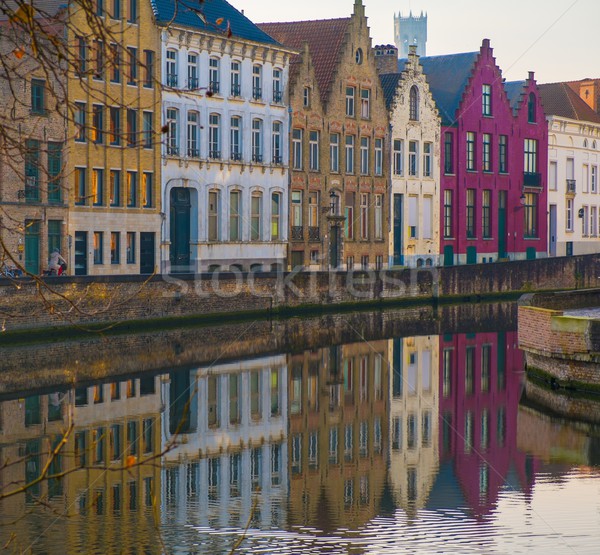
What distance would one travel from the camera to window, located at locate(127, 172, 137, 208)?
157 ft

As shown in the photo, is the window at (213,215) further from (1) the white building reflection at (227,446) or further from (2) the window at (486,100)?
(2) the window at (486,100)

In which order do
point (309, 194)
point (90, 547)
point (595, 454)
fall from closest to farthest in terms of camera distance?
1. point (90, 547)
2. point (595, 454)
3. point (309, 194)

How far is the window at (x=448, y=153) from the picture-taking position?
67.4m

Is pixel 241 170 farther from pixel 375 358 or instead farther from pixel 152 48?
pixel 375 358

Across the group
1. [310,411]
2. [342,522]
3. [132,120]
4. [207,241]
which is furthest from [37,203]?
[342,522]

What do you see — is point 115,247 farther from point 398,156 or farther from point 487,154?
point 487,154

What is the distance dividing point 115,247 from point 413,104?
75.6 feet

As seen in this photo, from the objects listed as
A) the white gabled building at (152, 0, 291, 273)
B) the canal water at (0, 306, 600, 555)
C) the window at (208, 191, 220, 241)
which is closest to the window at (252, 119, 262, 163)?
the white gabled building at (152, 0, 291, 273)

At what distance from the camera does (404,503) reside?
15.8 meters

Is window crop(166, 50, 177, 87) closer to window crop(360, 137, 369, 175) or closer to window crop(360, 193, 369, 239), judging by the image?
window crop(360, 137, 369, 175)

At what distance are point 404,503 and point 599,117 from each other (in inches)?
2701

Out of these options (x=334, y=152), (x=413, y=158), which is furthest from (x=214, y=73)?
(x=413, y=158)

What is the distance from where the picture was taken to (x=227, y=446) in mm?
20406

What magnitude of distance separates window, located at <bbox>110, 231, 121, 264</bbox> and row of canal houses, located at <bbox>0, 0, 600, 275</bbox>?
8 centimetres
